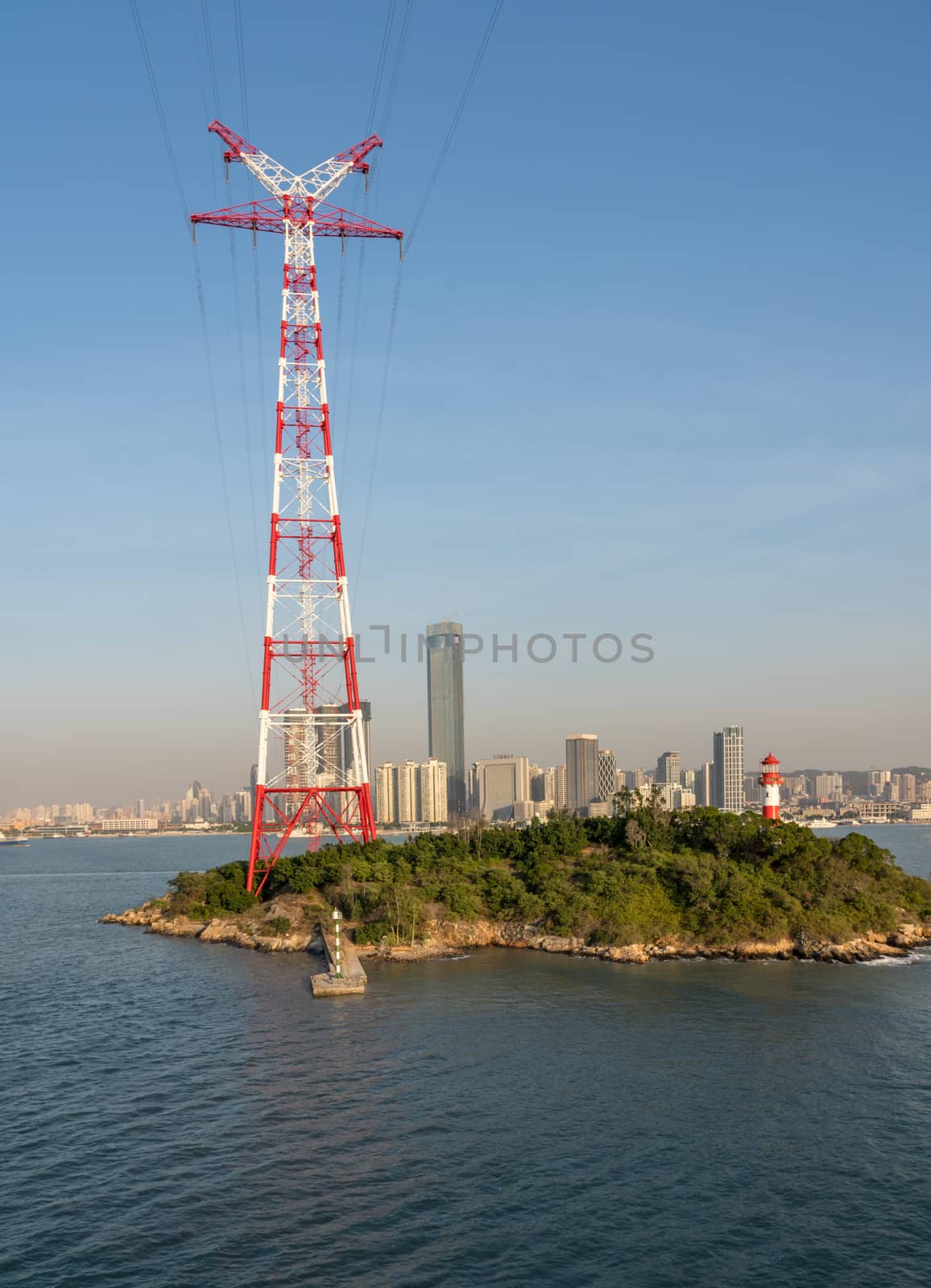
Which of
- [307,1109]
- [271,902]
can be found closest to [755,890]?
[271,902]

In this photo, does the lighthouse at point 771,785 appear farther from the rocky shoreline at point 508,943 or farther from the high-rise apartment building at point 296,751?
the high-rise apartment building at point 296,751

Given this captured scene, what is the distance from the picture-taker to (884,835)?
189 m

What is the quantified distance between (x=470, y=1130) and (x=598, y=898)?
26.6m

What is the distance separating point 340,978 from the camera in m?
38.9

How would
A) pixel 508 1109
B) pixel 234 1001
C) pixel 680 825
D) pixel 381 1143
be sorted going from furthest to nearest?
pixel 680 825, pixel 234 1001, pixel 508 1109, pixel 381 1143

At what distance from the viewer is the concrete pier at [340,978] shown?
3766 centimetres

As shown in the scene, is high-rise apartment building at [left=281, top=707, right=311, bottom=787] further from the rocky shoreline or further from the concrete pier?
the concrete pier

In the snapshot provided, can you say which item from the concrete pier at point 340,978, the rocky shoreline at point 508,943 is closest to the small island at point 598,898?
the rocky shoreline at point 508,943

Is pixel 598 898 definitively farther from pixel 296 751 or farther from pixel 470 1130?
pixel 470 1130

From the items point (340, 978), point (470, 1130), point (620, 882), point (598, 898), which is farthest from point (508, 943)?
point (470, 1130)

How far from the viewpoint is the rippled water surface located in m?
17.7

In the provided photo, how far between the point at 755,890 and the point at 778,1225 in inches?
1220

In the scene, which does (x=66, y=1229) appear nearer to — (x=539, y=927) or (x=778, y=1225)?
(x=778, y=1225)

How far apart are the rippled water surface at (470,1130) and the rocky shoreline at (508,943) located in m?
4.08
